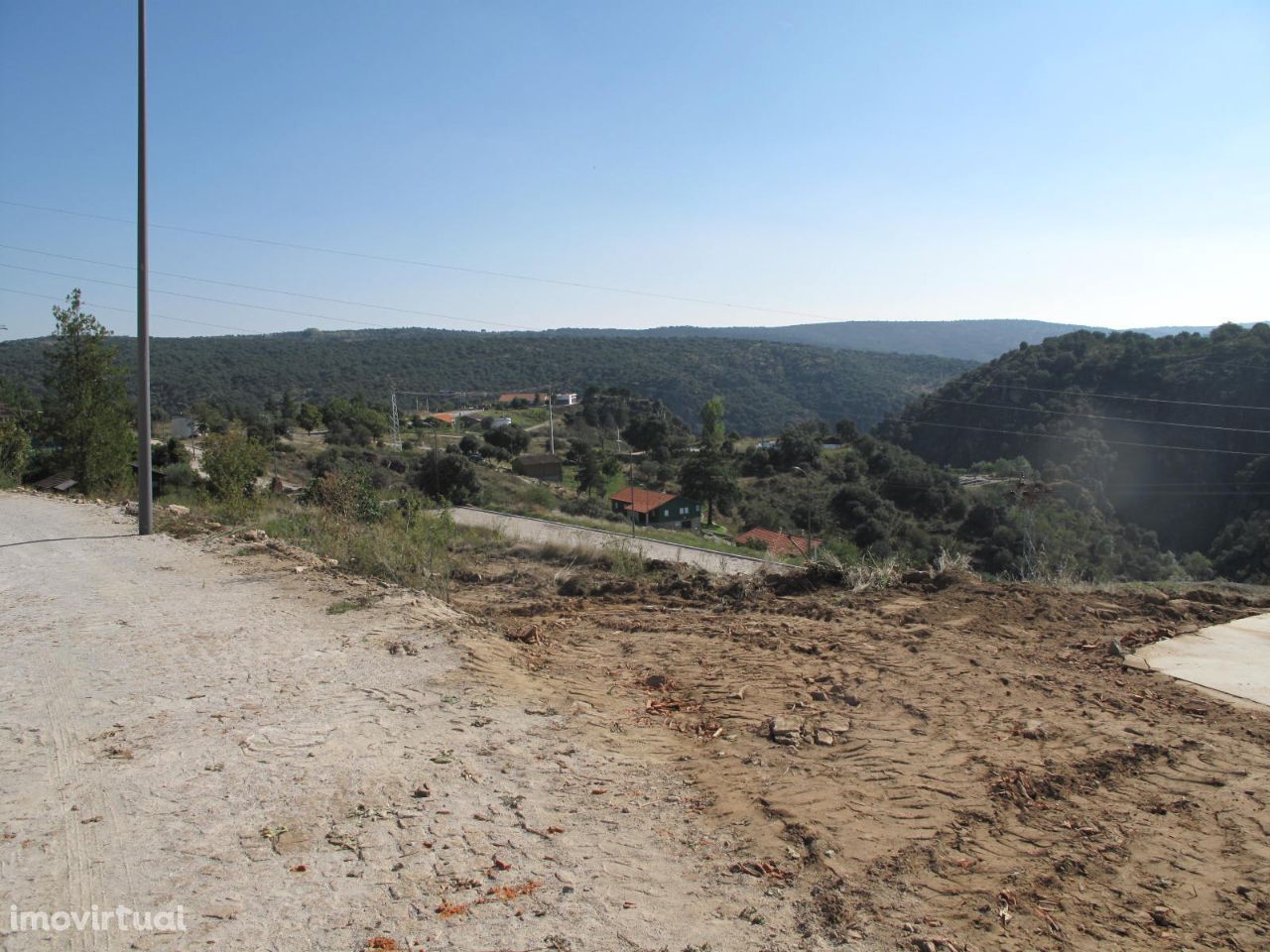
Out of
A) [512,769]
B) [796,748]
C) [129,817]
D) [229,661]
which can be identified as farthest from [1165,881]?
[229,661]

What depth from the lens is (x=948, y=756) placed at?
471 cm

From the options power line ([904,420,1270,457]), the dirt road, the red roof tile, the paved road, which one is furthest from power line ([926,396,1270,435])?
the dirt road

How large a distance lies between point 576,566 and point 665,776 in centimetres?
705

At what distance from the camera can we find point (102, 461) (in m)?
18.0

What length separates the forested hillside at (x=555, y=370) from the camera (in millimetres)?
74312

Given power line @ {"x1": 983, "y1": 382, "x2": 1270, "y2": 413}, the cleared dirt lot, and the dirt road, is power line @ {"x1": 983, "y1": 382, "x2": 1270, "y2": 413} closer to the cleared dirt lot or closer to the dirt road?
the cleared dirt lot

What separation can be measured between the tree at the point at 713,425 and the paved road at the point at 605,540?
25.0 meters

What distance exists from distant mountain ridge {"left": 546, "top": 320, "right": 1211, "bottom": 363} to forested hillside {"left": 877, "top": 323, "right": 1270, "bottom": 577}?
2453 inches

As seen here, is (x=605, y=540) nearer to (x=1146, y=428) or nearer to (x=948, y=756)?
(x=948, y=756)

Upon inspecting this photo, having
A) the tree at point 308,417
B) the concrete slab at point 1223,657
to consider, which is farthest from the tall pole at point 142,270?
the tree at point 308,417

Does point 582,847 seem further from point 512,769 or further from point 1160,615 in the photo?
point 1160,615

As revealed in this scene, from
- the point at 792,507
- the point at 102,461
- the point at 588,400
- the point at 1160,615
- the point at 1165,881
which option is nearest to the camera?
the point at 1165,881

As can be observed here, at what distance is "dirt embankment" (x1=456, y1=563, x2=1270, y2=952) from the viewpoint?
11.1ft

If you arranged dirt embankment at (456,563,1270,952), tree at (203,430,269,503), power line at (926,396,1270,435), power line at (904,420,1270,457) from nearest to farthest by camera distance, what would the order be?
1. dirt embankment at (456,563,1270,952)
2. tree at (203,430,269,503)
3. power line at (904,420,1270,457)
4. power line at (926,396,1270,435)
